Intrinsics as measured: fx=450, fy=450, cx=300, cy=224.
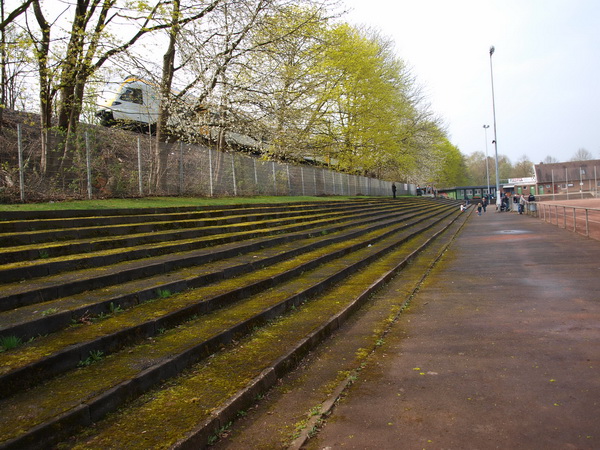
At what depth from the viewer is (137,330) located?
3951 millimetres

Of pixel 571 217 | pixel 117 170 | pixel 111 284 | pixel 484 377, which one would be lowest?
pixel 484 377

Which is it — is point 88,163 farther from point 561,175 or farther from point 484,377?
point 561,175

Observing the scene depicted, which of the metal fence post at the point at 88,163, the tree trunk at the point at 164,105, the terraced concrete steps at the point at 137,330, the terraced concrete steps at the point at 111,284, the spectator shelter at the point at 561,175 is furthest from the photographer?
the spectator shelter at the point at 561,175

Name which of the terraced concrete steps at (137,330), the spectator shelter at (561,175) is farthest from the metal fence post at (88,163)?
the spectator shelter at (561,175)

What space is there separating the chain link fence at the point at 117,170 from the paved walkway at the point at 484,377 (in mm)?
8229

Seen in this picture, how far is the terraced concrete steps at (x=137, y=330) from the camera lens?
2.79m

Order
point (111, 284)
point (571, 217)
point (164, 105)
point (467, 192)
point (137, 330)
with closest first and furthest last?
1. point (137, 330)
2. point (111, 284)
3. point (164, 105)
4. point (571, 217)
5. point (467, 192)

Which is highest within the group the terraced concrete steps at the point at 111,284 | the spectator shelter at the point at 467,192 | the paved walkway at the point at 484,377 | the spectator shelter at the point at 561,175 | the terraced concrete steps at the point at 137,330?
the spectator shelter at the point at 561,175

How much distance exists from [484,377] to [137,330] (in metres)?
2.97

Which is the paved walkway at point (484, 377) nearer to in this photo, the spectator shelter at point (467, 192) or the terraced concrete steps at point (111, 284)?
the terraced concrete steps at point (111, 284)

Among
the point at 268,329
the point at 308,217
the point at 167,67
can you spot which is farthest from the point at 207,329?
the point at 167,67

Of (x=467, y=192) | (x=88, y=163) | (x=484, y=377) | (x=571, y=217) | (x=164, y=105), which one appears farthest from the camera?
(x=467, y=192)

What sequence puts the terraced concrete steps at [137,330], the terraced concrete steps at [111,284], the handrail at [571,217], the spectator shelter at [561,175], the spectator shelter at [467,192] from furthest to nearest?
the spectator shelter at [467,192], the spectator shelter at [561,175], the handrail at [571,217], the terraced concrete steps at [111,284], the terraced concrete steps at [137,330]

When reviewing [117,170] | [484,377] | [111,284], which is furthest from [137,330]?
[117,170]
